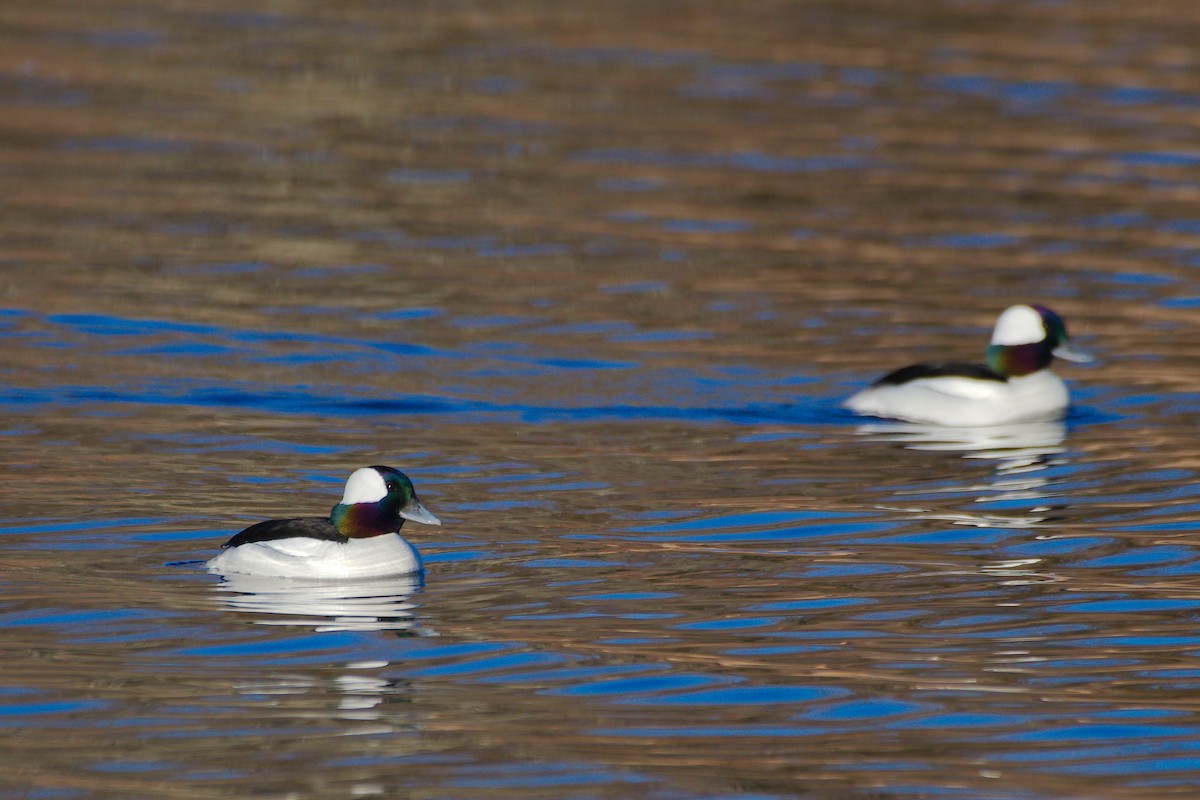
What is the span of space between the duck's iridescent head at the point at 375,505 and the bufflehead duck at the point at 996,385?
5083 millimetres

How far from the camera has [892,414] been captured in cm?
1534

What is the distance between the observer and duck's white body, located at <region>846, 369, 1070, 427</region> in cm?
1530

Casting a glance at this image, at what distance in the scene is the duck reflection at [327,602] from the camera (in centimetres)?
1037

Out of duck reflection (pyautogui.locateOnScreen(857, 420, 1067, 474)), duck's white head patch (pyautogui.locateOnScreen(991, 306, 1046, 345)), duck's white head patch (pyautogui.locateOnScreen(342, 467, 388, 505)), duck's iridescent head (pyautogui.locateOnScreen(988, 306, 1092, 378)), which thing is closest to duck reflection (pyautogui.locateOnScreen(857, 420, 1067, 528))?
duck reflection (pyautogui.locateOnScreen(857, 420, 1067, 474))

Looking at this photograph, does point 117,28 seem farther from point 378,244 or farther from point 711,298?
point 711,298

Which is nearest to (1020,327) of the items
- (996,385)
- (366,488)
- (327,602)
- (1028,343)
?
(1028,343)

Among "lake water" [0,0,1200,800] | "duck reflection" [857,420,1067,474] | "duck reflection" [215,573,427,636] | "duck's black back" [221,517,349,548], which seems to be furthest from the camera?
"duck reflection" [857,420,1067,474]

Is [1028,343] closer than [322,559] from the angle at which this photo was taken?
No

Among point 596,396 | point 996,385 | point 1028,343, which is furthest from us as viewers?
point 1028,343

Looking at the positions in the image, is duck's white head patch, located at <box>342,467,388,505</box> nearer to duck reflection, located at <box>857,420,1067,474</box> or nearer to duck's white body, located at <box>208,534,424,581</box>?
duck's white body, located at <box>208,534,424,581</box>

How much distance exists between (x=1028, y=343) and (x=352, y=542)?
688 centimetres

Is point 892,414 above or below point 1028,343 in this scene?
below

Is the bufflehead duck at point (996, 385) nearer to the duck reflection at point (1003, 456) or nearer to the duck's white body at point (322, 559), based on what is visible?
the duck reflection at point (1003, 456)

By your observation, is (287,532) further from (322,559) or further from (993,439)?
(993,439)
